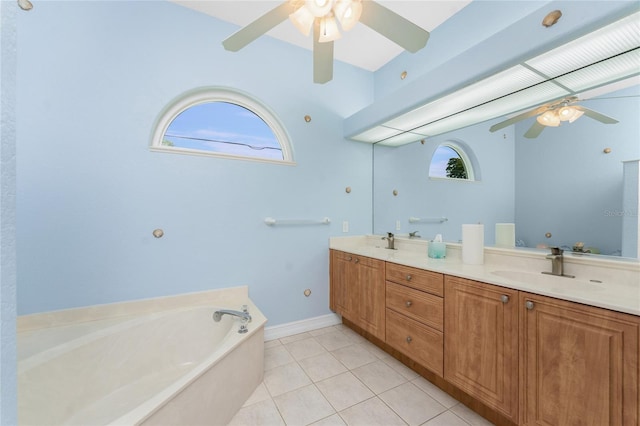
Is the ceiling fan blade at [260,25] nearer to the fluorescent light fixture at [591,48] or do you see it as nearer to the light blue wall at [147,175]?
the light blue wall at [147,175]

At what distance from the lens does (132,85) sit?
1.88 metres

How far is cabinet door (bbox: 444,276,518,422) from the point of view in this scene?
1239 mm

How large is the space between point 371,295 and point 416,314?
486mm

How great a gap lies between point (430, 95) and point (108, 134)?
2462 mm

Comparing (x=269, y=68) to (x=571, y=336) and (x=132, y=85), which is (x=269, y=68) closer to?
(x=132, y=85)

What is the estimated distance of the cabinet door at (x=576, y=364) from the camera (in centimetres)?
91

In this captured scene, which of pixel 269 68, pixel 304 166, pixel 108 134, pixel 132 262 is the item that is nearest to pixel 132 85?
pixel 108 134

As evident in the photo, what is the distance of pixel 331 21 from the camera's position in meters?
1.33

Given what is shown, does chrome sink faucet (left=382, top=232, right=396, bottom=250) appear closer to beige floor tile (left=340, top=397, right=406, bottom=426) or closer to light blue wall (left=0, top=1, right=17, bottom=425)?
beige floor tile (left=340, top=397, right=406, bottom=426)

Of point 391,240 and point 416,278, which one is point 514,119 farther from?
point 391,240

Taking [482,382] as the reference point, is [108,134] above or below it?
above

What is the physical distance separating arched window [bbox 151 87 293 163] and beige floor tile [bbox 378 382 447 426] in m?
2.15

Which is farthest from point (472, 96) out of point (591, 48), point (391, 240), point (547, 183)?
point (391, 240)

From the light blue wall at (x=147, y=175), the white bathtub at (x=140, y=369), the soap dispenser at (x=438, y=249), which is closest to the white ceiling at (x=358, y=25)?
the light blue wall at (x=147, y=175)
